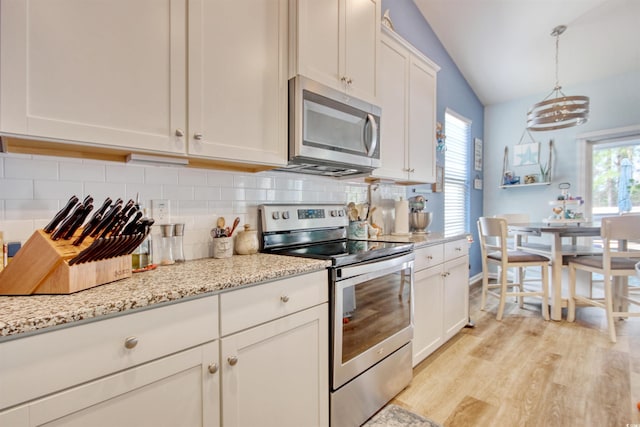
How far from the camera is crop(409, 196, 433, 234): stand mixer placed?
9.17ft

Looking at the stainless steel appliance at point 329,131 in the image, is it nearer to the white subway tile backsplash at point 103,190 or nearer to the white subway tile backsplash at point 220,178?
the white subway tile backsplash at point 220,178

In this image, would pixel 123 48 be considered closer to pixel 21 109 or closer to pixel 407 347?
pixel 21 109

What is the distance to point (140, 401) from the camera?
848 millimetres

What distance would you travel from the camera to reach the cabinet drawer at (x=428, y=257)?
6.69 feet

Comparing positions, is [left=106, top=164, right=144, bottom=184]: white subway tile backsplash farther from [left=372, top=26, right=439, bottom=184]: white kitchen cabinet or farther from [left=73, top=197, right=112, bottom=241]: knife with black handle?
[left=372, top=26, right=439, bottom=184]: white kitchen cabinet

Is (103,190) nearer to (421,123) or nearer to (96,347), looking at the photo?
(96,347)

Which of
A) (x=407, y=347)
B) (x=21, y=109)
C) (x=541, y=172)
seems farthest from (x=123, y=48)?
(x=541, y=172)

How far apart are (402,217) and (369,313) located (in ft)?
4.00

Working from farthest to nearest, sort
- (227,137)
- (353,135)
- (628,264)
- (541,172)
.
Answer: (541,172)
(628,264)
(353,135)
(227,137)

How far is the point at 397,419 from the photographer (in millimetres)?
1665

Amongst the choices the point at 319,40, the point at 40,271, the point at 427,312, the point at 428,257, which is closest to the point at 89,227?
the point at 40,271

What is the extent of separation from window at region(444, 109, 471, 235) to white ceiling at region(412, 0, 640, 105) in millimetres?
763

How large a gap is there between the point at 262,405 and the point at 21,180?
120cm

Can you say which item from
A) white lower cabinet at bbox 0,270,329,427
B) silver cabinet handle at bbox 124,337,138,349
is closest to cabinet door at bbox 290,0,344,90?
white lower cabinet at bbox 0,270,329,427
